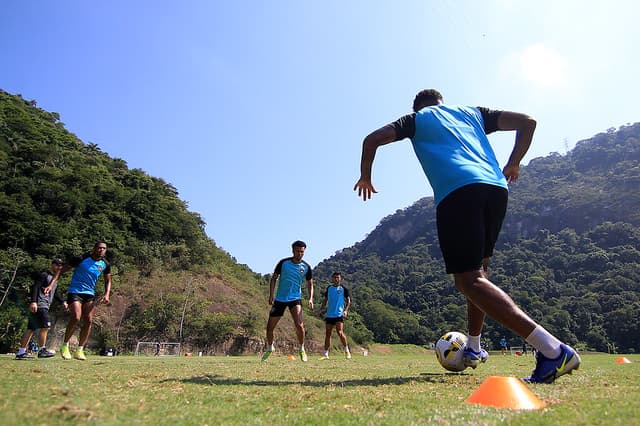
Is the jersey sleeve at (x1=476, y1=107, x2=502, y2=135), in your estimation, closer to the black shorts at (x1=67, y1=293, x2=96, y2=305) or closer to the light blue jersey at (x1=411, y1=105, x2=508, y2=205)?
the light blue jersey at (x1=411, y1=105, x2=508, y2=205)

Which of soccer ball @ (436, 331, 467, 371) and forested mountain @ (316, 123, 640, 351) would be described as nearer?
soccer ball @ (436, 331, 467, 371)

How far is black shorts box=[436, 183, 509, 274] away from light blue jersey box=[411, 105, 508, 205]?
0.22ft

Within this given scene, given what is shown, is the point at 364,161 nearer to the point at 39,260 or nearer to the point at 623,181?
the point at 39,260

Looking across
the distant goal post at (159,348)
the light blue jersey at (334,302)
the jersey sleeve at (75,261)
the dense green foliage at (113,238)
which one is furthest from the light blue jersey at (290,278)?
the distant goal post at (159,348)

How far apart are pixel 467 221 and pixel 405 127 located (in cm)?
97

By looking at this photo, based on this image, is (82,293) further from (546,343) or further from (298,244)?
(546,343)

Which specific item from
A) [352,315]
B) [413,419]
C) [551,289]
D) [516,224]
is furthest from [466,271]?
[516,224]

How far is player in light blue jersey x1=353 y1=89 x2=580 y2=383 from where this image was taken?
283cm

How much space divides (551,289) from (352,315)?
2337 inches

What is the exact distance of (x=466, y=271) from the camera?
9.86 ft

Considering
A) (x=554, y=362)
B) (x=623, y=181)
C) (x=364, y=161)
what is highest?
(x=623, y=181)

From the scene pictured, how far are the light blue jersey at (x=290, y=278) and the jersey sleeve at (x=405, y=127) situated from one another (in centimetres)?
566

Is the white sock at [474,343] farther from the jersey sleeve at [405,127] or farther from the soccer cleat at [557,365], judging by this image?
the jersey sleeve at [405,127]

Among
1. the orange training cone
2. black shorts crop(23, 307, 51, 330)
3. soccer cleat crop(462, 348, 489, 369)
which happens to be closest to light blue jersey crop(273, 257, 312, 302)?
black shorts crop(23, 307, 51, 330)
